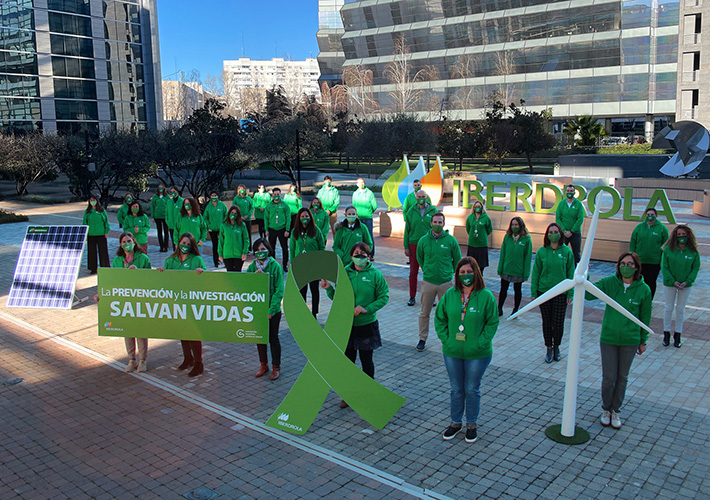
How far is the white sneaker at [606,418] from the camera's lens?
6707mm

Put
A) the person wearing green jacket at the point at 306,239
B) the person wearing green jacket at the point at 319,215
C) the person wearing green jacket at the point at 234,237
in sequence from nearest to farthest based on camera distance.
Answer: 1. the person wearing green jacket at the point at 306,239
2. the person wearing green jacket at the point at 234,237
3. the person wearing green jacket at the point at 319,215

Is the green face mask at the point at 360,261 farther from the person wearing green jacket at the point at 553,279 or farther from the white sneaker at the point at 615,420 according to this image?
the white sneaker at the point at 615,420

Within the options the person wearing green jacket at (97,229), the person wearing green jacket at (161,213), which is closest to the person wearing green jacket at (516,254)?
the person wearing green jacket at (97,229)

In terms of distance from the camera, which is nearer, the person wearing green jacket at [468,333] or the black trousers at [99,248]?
the person wearing green jacket at [468,333]

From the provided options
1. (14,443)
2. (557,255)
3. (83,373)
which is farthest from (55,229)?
(557,255)

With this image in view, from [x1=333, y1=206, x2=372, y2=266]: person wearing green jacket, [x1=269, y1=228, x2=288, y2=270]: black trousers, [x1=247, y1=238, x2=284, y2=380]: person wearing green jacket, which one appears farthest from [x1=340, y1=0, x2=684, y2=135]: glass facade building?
[x1=247, y1=238, x2=284, y2=380]: person wearing green jacket

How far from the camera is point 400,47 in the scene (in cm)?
7656

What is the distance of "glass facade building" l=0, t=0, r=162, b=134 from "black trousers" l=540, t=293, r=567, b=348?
52.5 m

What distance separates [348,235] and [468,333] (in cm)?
440

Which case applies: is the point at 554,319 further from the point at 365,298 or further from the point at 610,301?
the point at 365,298

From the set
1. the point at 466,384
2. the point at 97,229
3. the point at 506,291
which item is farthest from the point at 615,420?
the point at 97,229

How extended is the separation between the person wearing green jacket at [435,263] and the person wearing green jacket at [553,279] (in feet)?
3.74

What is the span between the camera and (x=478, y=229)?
443 inches

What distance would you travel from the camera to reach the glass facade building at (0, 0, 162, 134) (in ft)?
190
